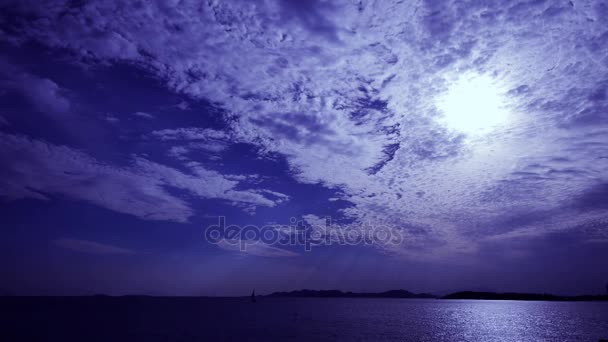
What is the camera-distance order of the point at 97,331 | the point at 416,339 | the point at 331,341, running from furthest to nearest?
1. the point at 97,331
2. the point at 416,339
3. the point at 331,341

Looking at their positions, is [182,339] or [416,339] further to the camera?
[416,339]

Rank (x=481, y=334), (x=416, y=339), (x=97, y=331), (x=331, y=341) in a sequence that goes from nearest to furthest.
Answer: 1. (x=331, y=341)
2. (x=416, y=339)
3. (x=97, y=331)
4. (x=481, y=334)

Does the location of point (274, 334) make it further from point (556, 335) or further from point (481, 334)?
point (556, 335)

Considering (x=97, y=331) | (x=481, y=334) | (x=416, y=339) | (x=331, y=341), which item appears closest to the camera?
(x=331, y=341)

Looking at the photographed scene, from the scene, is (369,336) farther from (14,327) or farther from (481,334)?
(14,327)

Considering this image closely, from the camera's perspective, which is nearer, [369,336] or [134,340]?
[134,340]

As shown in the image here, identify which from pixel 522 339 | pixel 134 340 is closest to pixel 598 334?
pixel 522 339

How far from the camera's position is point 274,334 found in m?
65.8

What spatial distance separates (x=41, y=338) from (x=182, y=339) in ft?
86.5

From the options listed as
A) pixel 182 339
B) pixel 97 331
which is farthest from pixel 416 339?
pixel 97 331

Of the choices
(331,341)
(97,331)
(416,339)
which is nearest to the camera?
(331,341)

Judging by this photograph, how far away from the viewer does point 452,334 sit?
242 ft

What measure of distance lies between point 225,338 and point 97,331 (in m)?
33.0

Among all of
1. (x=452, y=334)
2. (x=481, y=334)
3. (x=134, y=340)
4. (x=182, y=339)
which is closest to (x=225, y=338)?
(x=182, y=339)
